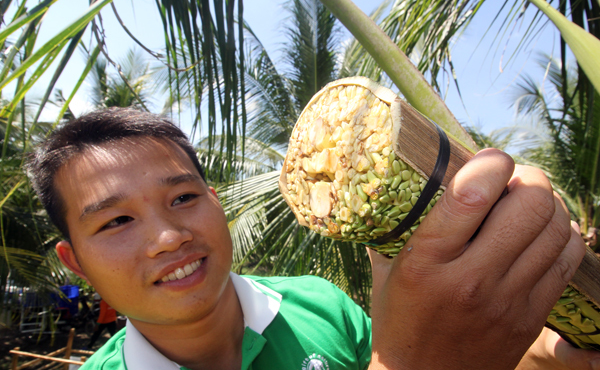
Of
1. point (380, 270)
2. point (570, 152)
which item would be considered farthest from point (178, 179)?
point (570, 152)

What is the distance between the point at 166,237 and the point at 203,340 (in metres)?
0.41

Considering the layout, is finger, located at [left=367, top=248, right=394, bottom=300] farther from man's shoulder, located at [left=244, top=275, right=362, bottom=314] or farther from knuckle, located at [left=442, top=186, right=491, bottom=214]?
man's shoulder, located at [left=244, top=275, right=362, bottom=314]

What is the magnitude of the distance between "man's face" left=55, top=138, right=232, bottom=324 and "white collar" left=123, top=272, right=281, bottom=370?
13 centimetres

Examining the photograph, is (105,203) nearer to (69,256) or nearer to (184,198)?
(184,198)

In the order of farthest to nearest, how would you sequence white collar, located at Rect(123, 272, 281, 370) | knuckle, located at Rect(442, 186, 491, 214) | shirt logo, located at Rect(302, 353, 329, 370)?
shirt logo, located at Rect(302, 353, 329, 370) → white collar, located at Rect(123, 272, 281, 370) → knuckle, located at Rect(442, 186, 491, 214)

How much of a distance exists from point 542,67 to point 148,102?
35.6ft

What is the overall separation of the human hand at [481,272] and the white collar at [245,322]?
62cm

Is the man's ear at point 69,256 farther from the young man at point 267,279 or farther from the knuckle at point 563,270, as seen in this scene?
the knuckle at point 563,270

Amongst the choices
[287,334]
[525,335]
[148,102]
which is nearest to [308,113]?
[525,335]

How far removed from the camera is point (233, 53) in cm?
128

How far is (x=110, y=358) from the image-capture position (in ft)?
3.81

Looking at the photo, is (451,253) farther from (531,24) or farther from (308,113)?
(531,24)

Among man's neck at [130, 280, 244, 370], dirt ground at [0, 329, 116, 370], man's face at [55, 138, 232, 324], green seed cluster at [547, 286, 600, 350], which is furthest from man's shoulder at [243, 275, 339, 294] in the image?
dirt ground at [0, 329, 116, 370]

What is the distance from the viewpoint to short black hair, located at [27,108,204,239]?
108 centimetres
